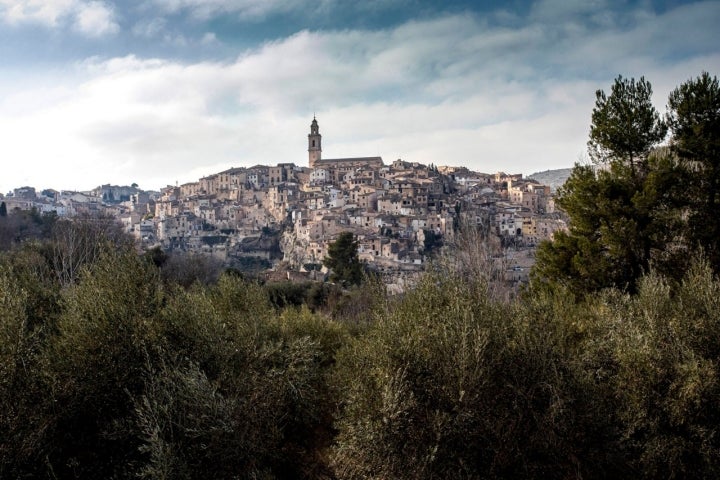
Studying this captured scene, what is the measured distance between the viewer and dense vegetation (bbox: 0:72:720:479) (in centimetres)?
576

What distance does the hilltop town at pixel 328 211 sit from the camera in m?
62.5

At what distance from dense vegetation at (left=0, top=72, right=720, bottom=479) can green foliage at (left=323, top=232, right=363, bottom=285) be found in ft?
97.0

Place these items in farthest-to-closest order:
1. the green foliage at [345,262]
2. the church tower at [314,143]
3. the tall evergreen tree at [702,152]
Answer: the church tower at [314,143], the green foliage at [345,262], the tall evergreen tree at [702,152]

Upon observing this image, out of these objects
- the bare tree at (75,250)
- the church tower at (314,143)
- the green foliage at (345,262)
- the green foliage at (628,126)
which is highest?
the church tower at (314,143)

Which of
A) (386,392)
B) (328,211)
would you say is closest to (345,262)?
(386,392)

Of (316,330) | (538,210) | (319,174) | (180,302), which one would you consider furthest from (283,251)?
(180,302)

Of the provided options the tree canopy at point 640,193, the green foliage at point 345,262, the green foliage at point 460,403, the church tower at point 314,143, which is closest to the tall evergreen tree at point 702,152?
the tree canopy at point 640,193

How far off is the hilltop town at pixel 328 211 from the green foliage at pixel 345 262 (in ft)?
45.1

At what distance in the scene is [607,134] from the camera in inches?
551

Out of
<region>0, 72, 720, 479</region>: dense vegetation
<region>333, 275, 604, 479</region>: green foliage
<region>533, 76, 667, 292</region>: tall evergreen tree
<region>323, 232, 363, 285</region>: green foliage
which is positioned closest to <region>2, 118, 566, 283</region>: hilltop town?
<region>323, 232, 363, 285</region>: green foliage

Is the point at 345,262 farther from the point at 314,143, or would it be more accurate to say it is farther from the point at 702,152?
the point at 314,143

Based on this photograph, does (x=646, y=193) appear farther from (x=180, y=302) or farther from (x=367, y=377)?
(x=180, y=302)

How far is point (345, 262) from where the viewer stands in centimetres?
3872

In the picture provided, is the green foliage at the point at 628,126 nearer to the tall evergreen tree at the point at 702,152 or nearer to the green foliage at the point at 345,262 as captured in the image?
→ the tall evergreen tree at the point at 702,152
